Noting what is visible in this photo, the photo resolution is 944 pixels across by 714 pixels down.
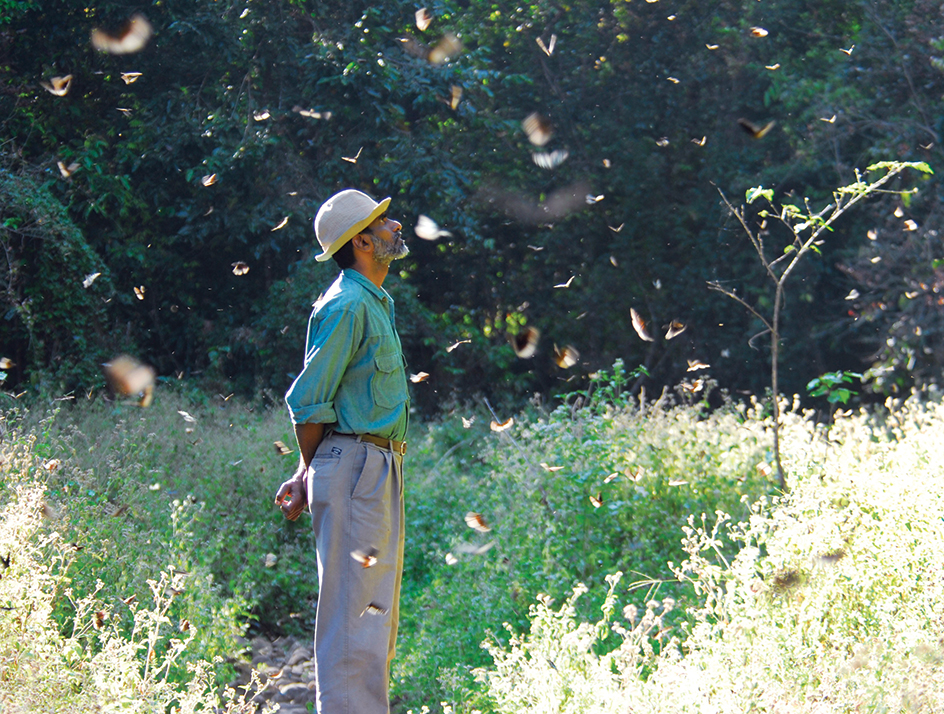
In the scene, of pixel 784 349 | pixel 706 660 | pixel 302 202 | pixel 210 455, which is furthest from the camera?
pixel 784 349

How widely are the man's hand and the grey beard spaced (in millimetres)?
775

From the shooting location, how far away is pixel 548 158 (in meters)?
13.1

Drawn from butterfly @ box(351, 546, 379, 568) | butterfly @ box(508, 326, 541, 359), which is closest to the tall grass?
butterfly @ box(351, 546, 379, 568)

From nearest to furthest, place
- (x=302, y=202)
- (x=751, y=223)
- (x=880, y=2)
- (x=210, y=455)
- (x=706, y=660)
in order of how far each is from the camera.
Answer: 1. (x=706, y=660)
2. (x=210, y=455)
3. (x=302, y=202)
4. (x=880, y=2)
5. (x=751, y=223)

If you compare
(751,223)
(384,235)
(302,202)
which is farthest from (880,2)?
(384,235)

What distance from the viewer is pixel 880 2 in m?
11.9

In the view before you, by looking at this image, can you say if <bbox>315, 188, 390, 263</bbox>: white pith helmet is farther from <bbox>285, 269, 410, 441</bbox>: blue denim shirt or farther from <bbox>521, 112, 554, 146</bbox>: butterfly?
<bbox>521, 112, 554, 146</bbox>: butterfly

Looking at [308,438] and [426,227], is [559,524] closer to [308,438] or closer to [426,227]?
[308,438]

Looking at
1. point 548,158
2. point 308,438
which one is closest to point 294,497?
point 308,438

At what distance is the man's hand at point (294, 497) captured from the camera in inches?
119

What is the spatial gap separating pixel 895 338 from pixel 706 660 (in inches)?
351

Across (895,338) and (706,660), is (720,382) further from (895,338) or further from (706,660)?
(706,660)

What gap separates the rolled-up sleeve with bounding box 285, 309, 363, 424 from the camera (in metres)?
2.96

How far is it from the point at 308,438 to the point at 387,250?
70 cm
